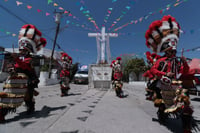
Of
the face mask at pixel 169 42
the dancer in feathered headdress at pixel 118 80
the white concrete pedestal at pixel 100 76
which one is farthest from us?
the white concrete pedestal at pixel 100 76

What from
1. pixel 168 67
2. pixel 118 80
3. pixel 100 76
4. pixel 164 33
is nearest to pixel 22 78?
pixel 168 67

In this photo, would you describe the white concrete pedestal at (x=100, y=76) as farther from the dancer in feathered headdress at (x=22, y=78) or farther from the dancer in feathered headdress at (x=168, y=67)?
the dancer in feathered headdress at (x=168, y=67)

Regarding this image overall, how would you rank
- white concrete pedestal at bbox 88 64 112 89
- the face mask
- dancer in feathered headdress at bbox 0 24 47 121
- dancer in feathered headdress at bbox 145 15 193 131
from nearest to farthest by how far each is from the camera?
dancer in feathered headdress at bbox 145 15 193 131 → the face mask → dancer in feathered headdress at bbox 0 24 47 121 → white concrete pedestal at bbox 88 64 112 89

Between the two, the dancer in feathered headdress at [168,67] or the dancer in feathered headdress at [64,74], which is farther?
the dancer in feathered headdress at [64,74]

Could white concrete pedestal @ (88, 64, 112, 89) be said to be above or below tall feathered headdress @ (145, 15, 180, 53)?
below

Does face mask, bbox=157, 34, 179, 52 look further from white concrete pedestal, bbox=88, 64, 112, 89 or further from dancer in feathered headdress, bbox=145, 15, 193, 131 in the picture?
white concrete pedestal, bbox=88, 64, 112, 89

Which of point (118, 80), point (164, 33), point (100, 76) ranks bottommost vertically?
point (118, 80)

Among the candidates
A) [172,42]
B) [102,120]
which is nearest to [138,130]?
[102,120]

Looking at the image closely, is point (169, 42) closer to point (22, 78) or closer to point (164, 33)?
point (164, 33)

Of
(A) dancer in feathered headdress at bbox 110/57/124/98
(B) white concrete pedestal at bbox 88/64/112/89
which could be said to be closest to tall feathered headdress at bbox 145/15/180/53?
(A) dancer in feathered headdress at bbox 110/57/124/98

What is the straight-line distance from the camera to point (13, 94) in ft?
6.42

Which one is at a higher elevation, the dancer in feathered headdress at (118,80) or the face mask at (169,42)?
the face mask at (169,42)

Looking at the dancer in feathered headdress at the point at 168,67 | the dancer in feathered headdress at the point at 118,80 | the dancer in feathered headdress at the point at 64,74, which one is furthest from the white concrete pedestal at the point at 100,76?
the dancer in feathered headdress at the point at 168,67

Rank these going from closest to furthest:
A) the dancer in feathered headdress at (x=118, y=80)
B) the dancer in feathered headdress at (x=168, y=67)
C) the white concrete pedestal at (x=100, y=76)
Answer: the dancer in feathered headdress at (x=168, y=67)
the dancer in feathered headdress at (x=118, y=80)
the white concrete pedestal at (x=100, y=76)
